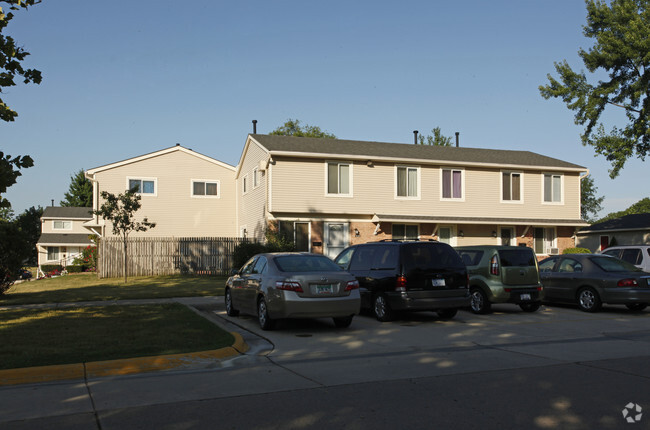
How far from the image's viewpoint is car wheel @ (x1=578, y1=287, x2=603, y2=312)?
15.4 metres

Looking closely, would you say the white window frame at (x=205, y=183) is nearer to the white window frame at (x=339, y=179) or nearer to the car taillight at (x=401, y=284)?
the white window frame at (x=339, y=179)

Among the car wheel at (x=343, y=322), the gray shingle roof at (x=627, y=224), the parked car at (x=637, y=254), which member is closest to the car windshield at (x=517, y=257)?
the parked car at (x=637, y=254)

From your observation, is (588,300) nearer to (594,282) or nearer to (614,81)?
(594,282)

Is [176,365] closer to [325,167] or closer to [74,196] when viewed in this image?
[325,167]


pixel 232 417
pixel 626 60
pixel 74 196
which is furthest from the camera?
pixel 74 196

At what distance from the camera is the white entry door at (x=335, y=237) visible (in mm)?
27875

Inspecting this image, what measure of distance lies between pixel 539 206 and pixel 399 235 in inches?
334

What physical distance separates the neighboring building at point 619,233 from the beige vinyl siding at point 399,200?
18.9ft

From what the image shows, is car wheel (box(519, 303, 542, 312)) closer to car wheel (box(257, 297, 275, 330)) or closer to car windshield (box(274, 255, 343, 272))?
car windshield (box(274, 255, 343, 272))

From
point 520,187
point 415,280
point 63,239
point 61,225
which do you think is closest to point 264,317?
point 415,280

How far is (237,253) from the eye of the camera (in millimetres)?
27000

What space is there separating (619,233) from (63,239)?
5138cm

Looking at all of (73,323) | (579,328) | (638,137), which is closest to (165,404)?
(73,323)

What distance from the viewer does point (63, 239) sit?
6044 cm
